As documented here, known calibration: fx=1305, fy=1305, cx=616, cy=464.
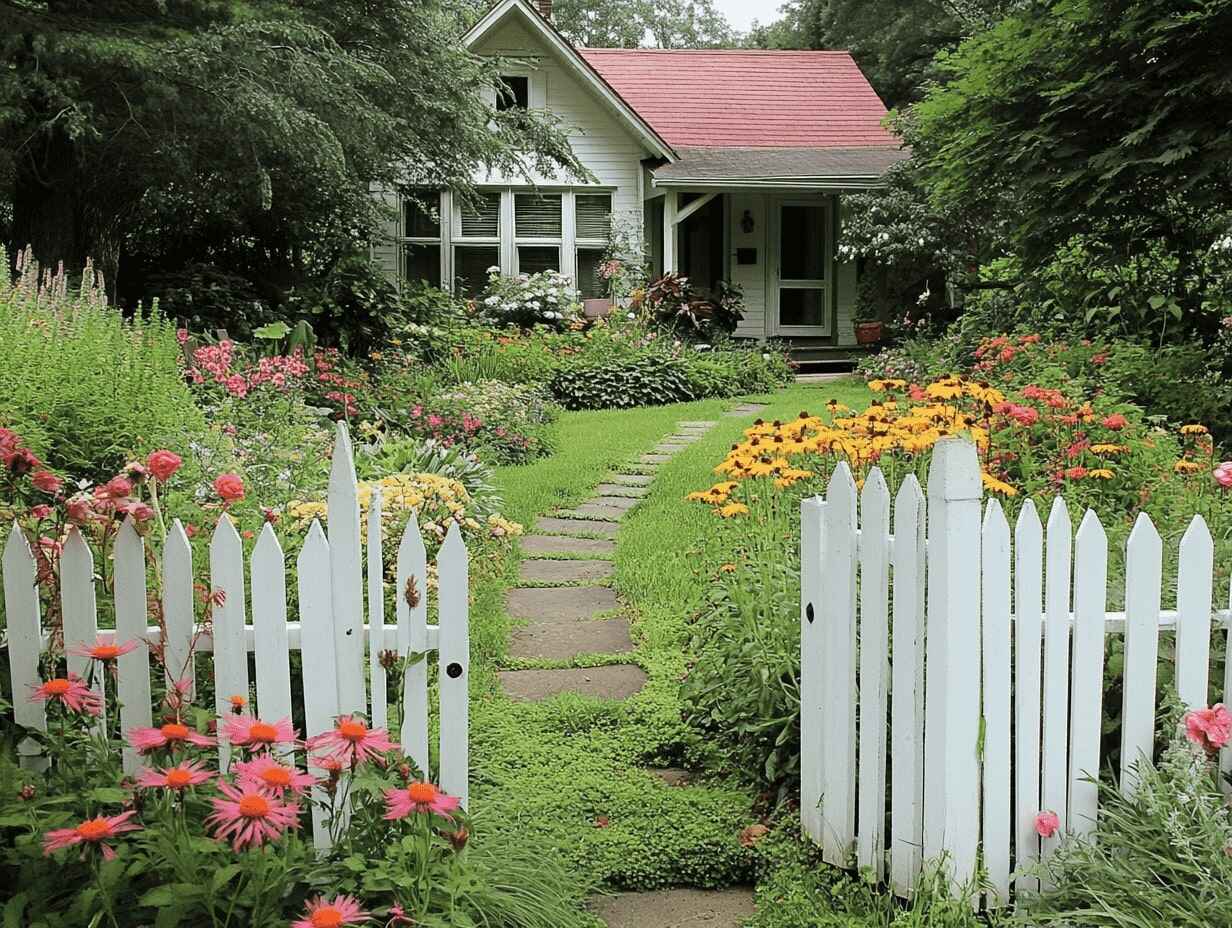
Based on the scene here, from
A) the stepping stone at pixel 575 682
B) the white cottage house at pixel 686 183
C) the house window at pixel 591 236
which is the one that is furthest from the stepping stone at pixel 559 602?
the house window at pixel 591 236

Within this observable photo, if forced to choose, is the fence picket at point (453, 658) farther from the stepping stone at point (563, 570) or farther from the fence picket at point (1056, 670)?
the stepping stone at point (563, 570)

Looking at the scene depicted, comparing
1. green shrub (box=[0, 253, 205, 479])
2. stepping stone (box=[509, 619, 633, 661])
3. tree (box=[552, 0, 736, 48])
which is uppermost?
tree (box=[552, 0, 736, 48])

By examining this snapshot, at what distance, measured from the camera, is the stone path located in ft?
9.53

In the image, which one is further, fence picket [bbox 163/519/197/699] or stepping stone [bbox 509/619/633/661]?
stepping stone [bbox 509/619/633/661]

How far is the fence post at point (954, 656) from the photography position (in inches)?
105

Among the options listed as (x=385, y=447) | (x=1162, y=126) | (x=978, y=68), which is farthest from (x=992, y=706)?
(x=978, y=68)

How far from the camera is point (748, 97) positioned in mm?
20688

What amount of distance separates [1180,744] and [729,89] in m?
19.4

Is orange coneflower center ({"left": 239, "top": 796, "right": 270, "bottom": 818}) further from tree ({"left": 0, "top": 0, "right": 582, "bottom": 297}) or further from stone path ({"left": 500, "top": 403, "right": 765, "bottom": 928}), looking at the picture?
tree ({"left": 0, "top": 0, "right": 582, "bottom": 297})

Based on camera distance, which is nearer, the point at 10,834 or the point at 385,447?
the point at 10,834

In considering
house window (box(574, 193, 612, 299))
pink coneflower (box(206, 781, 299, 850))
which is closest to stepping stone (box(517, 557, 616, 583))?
pink coneflower (box(206, 781, 299, 850))

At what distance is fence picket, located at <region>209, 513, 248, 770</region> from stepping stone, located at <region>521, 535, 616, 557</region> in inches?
144

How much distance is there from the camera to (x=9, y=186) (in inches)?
382

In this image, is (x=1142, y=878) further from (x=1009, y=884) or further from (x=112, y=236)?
(x=112, y=236)
